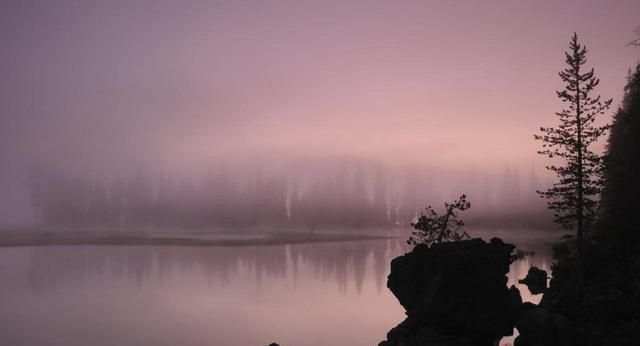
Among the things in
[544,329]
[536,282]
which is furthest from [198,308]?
[544,329]

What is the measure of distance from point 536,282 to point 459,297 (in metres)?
44.7

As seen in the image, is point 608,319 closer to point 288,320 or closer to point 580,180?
point 580,180

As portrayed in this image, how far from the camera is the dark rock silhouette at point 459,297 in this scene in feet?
103

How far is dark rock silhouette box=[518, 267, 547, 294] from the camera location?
64000mm

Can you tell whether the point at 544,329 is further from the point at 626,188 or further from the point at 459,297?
the point at 626,188

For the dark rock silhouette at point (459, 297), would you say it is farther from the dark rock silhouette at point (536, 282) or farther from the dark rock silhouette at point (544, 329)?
the dark rock silhouette at point (536, 282)

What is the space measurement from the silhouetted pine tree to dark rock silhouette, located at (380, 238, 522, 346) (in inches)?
501

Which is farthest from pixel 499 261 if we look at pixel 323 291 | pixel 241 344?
pixel 323 291

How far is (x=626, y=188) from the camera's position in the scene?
40156 mm

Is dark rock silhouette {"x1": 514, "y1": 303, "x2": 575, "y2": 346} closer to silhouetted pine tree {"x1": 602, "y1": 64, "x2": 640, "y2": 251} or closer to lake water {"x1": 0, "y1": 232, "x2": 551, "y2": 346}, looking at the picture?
silhouetted pine tree {"x1": 602, "y1": 64, "x2": 640, "y2": 251}

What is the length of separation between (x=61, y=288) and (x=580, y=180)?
324 feet

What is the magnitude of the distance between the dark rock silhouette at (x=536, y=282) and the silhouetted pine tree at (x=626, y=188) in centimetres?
2528

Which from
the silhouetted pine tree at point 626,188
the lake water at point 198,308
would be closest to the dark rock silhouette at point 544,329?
the silhouetted pine tree at point 626,188

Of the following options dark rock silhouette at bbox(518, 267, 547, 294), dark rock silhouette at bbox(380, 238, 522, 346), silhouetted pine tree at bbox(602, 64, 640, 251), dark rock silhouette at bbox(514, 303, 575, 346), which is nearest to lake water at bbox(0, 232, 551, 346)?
dark rock silhouette at bbox(518, 267, 547, 294)
